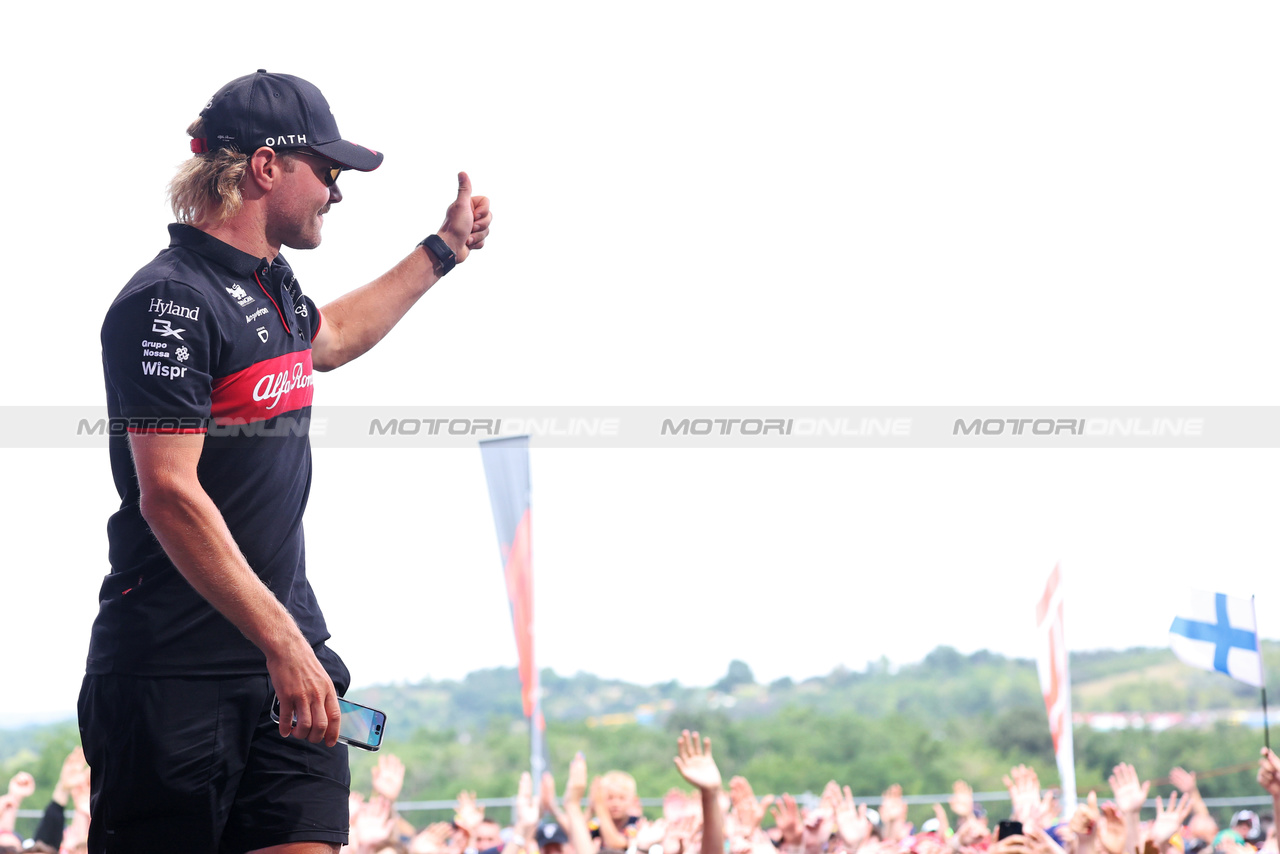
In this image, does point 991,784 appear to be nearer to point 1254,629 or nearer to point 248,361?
point 1254,629

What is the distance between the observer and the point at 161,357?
5.82 feet

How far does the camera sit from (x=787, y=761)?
58781mm

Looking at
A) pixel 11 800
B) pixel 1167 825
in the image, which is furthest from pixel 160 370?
pixel 11 800

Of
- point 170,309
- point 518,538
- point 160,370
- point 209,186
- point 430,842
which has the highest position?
point 518,538

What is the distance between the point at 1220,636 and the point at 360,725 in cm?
692

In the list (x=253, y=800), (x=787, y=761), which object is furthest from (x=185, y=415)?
(x=787, y=761)

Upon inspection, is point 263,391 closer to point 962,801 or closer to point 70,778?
point 70,778

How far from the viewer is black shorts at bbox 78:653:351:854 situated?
A: 1818mm

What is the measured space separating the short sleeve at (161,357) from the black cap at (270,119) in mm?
343

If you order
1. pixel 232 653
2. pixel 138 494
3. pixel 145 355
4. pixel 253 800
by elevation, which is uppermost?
pixel 145 355

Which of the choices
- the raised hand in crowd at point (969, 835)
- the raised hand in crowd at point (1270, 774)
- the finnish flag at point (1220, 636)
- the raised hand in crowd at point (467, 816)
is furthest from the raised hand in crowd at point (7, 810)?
the finnish flag at point (1220, 636)

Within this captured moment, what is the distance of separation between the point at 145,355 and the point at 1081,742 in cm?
6256

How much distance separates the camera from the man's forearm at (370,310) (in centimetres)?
246

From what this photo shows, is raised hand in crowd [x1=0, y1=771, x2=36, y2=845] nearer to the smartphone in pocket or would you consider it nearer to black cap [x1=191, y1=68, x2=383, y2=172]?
the smartphone in pocket
